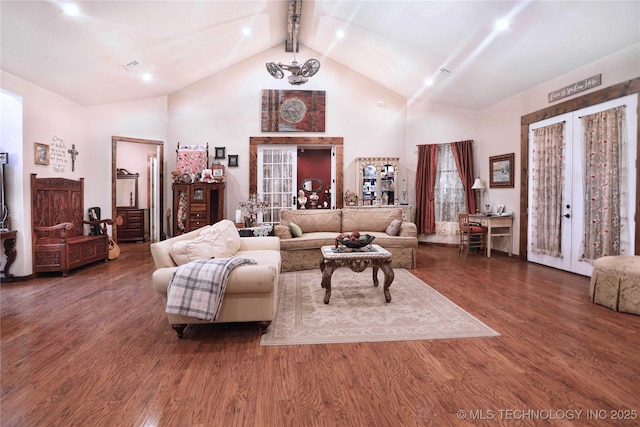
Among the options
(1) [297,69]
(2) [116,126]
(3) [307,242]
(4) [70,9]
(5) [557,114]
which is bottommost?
(3) [307,242]

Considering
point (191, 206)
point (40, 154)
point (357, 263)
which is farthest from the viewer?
point (191, 206)

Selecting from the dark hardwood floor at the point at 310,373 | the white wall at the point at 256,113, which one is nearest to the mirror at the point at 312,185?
the white wall at the point at 256,113

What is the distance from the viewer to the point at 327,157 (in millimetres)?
9359

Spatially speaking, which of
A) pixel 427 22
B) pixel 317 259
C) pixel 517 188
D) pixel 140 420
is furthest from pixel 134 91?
pixel 517 188

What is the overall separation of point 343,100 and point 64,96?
5.21m

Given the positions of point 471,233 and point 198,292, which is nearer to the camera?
point 198,292

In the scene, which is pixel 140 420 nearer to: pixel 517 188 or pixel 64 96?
pixel 64 96

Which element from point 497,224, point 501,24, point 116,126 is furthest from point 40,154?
point 497,224

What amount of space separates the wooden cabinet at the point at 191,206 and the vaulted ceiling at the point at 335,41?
209 centimetres

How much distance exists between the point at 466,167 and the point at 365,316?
5.03 m

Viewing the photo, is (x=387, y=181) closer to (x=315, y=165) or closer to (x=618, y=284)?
(x=315, y=165)

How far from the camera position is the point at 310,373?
1.96 meters

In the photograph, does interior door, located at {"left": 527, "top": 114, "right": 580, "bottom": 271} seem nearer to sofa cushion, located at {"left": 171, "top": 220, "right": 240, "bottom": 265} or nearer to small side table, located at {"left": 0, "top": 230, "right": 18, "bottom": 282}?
sofa cushion, located at {"left": 171, "top": 220, "right": 240, "bottom": 265}

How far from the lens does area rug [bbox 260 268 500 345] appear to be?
247 centimetres
